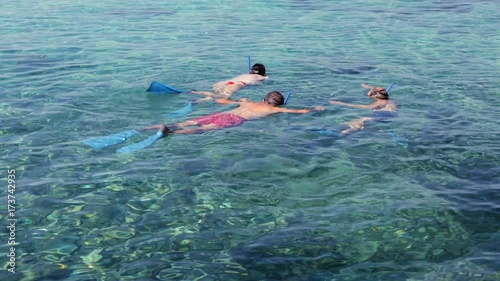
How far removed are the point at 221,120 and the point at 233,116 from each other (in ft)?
0.84

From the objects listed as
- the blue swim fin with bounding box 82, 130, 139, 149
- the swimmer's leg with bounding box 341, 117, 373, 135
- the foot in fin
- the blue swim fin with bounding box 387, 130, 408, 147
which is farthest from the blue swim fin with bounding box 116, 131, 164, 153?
the blue swim fin with bounding box 387, 130, 408, 147

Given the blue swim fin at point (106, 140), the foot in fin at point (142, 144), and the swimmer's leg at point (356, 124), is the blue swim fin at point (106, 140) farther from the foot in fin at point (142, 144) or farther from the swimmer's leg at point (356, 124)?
the swimmer's leg at point (356, 124)

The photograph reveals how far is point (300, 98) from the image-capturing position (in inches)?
420

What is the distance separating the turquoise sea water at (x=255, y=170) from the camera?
5.42 metres

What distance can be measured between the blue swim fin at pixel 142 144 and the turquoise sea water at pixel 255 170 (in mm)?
124

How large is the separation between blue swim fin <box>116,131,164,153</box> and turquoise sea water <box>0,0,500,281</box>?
0.41 ft

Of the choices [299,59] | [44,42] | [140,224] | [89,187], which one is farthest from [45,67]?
[140,224]

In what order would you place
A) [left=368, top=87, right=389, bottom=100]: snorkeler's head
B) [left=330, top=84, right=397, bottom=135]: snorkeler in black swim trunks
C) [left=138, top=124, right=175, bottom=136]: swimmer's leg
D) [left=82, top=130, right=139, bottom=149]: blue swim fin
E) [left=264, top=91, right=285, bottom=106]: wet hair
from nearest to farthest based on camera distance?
[left=82, top=130, right=139, bottom=149]: blue swim fin → [left=138, top=124, right=175, bottom=136]: swimmer's leg → [left=330, top=84, right=397, bottom=135]: snorkeler in black swim trunks → [left=264, top=91, right=285, bottom=106]: wet hair → [left=368, top=87, right=389, bottom=100]: snorkeler's head

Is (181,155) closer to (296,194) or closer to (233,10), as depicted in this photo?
(296,194)

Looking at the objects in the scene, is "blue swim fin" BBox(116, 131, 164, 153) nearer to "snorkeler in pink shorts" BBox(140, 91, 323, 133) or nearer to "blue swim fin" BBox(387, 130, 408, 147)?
"snorkeler in pink shorts" BBox(140, 91, 323, 133)

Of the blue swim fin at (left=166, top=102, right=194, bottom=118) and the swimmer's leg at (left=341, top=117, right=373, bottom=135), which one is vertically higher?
the blue swim fin at (left=166, top=102, right=194, bottom=118)

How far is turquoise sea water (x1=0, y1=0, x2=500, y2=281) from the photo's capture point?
17.8ft

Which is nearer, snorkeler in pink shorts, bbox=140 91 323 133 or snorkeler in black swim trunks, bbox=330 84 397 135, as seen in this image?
snorkeler in pink shorts, bbox=140 91 323 133

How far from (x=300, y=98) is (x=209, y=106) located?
161 cm
